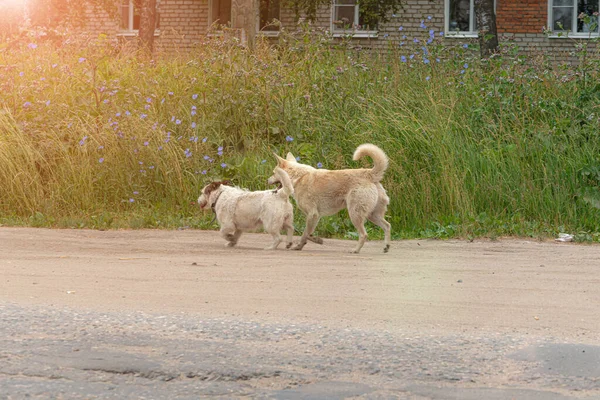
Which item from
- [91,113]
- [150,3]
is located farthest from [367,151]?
[150,3]

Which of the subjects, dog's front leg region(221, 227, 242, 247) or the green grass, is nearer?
dog's front leg region(221, 227, 242, 247)

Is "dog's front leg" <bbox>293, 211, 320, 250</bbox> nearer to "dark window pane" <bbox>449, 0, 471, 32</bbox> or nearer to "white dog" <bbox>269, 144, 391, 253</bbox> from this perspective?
"white dog" <bbox>269, 144, 391, 253</bbox>

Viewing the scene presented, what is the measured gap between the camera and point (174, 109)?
1481 cm

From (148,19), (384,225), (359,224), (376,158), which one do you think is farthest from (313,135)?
(148,19)

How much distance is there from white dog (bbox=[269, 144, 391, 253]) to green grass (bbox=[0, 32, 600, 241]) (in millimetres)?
1654

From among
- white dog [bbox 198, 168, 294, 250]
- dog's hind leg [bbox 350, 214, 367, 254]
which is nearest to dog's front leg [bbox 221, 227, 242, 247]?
white dog [bbox 198, 168, 294, 250]

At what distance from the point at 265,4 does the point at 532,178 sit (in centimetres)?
1808

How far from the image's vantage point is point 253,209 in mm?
10070

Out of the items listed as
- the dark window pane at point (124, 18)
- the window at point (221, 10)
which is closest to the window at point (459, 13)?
the window at point (221, 10)

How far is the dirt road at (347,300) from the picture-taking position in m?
4.88

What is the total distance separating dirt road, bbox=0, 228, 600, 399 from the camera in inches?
192

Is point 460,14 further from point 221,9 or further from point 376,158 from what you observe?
point 376,158

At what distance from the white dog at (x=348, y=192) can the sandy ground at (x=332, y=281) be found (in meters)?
0.35

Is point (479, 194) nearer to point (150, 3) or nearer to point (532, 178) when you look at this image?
point (532, 178)
